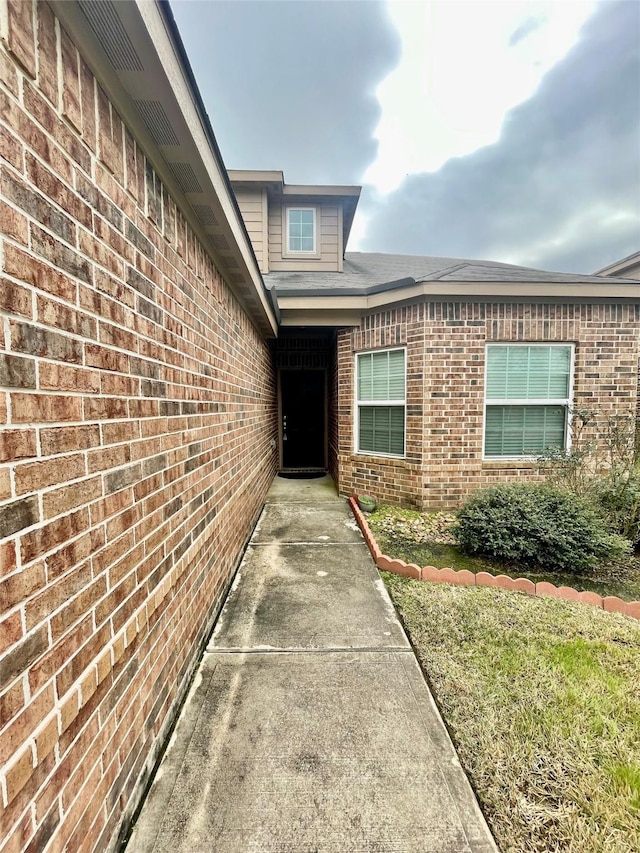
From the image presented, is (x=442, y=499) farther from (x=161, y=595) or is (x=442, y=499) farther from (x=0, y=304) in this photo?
(x=0, y=304)

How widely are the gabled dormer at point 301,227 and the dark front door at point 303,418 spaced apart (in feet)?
7.59

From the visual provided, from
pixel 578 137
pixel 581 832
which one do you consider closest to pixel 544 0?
pixel 581 832

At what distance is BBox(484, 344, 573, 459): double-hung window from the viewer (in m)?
4.81

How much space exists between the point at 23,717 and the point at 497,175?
132 ft

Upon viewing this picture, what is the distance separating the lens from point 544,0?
764cm

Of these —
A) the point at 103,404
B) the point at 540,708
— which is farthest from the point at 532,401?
the point at 103,404

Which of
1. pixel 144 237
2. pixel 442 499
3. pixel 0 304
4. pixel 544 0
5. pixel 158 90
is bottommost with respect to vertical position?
pixel 442 499

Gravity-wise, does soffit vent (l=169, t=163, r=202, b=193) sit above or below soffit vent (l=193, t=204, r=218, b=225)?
above

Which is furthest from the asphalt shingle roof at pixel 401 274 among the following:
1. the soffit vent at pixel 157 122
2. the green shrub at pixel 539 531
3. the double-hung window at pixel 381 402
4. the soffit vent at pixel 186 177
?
the soffit vent at pixel 157 122

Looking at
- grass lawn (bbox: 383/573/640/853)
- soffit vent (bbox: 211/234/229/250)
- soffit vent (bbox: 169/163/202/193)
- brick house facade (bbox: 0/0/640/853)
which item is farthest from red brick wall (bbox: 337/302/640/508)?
soffit vent (bbox: 169/163/202/193)

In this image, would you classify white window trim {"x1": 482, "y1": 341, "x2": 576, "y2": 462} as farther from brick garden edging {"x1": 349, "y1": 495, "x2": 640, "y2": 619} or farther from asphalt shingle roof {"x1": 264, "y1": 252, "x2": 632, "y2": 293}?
brick garden edging {"x1": 349, "y1": 495, "x2": 640, "y2": 619}

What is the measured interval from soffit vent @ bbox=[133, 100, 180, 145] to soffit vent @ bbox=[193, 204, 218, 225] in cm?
49

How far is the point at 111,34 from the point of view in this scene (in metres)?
1.14

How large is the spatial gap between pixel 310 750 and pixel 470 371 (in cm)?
442
